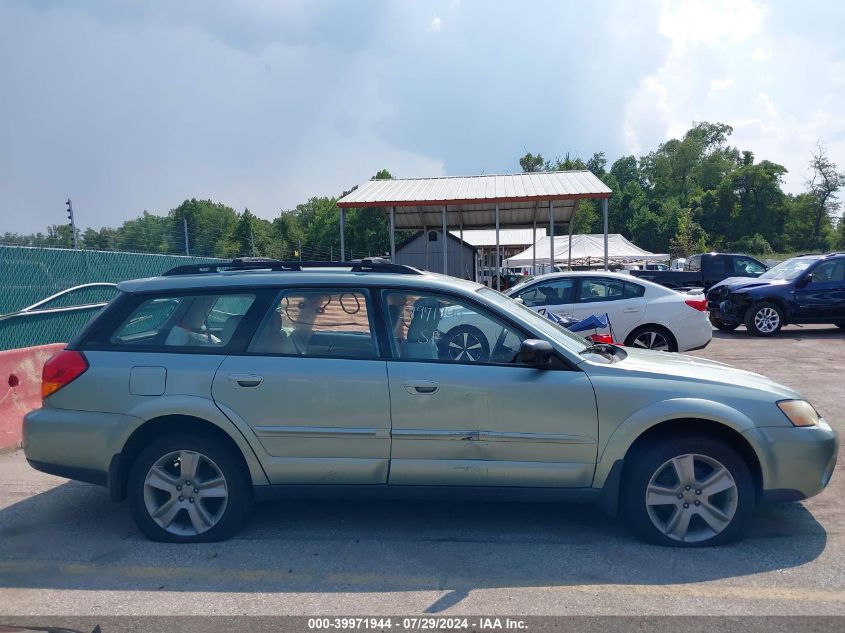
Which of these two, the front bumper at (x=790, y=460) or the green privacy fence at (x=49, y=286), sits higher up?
the green privacy fence at (x=49, y=286)

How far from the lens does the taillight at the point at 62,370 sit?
405 cm

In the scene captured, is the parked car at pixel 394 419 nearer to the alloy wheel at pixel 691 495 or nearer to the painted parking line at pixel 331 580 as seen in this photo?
the alloy wheel at pixel 691 495

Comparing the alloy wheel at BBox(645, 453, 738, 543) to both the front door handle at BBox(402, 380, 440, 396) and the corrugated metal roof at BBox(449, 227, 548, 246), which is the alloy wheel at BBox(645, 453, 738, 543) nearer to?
the front door handle at BBox(402, 380, 440, 396)

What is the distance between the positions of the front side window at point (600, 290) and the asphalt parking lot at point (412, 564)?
5.80 m

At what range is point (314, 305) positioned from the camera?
165 inches

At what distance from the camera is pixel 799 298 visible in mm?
14219

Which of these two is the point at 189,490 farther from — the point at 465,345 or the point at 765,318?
the point at 765,318

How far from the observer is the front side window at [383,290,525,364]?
13.1ft

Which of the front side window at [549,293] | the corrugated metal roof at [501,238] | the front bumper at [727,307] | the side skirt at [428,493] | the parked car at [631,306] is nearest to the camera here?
the side skirt at [428,493]

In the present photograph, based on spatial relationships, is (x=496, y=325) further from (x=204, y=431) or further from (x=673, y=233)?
(x=673, y=233)

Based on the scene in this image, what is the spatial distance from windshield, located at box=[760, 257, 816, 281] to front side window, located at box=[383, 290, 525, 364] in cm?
1287

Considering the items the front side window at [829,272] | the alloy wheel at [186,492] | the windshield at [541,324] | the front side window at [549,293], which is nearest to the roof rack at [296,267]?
the windshield at [541,324]

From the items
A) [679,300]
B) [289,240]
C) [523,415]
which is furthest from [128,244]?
[289,240]

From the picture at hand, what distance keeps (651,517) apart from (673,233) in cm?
6841
